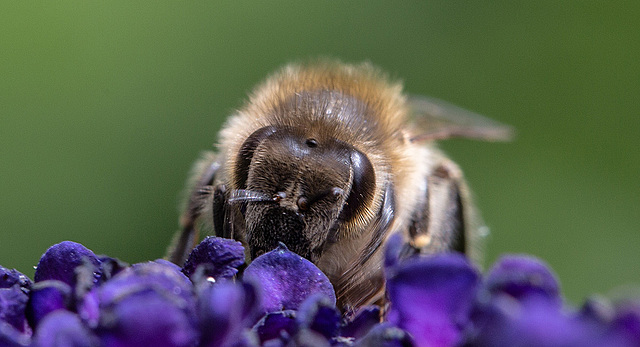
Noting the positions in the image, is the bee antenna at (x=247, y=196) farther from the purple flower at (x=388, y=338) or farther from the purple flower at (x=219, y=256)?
the purple flower at (x=388, y=338)

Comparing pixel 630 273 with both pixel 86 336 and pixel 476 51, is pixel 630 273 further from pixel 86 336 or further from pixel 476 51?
pixel 86 336

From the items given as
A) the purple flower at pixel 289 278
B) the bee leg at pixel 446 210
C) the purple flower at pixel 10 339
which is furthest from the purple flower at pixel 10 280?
the bee leg at pixel 446 210

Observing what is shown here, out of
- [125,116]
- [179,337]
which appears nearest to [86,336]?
[179,337]

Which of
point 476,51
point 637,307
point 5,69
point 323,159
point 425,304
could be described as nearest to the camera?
point 637,307

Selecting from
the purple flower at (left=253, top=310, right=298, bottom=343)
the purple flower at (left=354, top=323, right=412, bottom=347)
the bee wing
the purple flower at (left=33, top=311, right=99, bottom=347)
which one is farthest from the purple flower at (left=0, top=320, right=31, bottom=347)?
the bee wing

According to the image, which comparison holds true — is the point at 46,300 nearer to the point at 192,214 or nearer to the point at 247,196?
the point at 247,196

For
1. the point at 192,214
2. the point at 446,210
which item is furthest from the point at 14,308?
the point at 446,210
